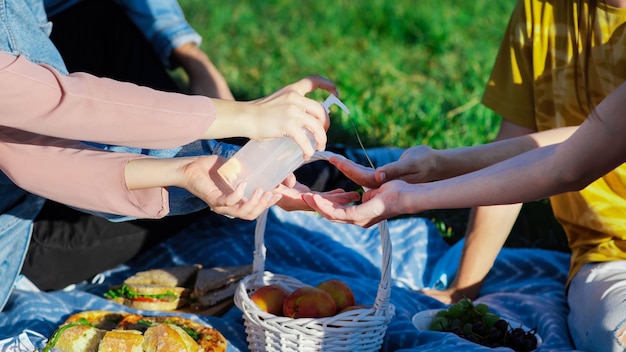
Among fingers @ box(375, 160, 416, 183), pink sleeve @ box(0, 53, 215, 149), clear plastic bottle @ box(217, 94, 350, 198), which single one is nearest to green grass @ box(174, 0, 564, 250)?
fingers @ box(375, 160, 416, 183)

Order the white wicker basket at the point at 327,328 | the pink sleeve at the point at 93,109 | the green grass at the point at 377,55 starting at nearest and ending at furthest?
the pink sleeve at the point at 93,109 → the white wicker basket at the point at 327,328 → the green grass at the point at 377,55

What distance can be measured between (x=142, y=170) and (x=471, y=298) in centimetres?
119

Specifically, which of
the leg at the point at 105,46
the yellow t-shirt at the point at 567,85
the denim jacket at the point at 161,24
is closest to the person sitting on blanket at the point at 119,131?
the yellow t-shirt at the point at 567,85

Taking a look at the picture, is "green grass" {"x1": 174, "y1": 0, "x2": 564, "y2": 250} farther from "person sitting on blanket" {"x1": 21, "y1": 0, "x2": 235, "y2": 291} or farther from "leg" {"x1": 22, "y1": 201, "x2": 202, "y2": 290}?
"leg" {"x1": 22, "y1": 201, "x2": 202, "y2": 290}

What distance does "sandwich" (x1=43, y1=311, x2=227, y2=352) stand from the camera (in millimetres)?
2029

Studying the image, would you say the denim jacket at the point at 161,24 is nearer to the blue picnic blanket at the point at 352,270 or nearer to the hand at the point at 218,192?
the blue picnic blanket at the point at 352,270

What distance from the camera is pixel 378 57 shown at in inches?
195

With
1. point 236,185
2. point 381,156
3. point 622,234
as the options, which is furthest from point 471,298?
point 236,185

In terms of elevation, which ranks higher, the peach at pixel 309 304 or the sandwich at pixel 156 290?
the peach at pixel 309 304

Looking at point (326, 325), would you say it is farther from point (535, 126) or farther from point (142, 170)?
point (535, 126)

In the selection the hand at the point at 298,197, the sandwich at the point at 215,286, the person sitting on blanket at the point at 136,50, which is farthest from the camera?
the person sitting on blanket at the point at 136,50

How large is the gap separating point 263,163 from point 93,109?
1.27 ft

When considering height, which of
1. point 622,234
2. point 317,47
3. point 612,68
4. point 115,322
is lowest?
point 317,47

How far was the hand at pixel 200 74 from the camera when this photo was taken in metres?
3.09
